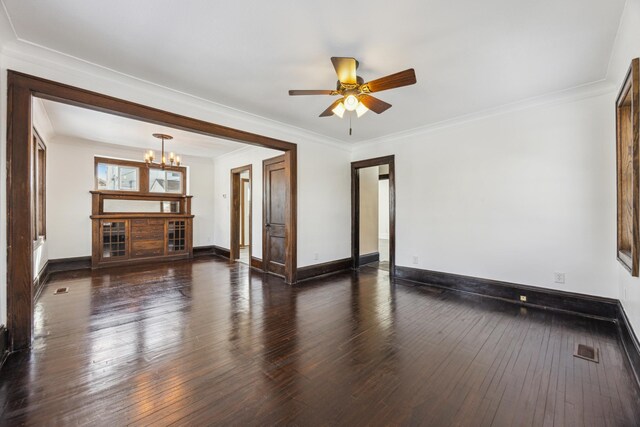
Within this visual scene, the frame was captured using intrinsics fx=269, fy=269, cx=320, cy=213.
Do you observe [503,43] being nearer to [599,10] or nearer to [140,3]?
[599,10]

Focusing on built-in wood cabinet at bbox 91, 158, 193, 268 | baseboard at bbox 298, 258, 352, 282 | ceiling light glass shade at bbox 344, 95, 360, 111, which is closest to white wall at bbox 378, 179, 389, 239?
baseboard at bbox 298, 258, 352, 282

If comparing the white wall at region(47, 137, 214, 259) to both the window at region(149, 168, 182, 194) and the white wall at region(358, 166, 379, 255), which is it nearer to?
the window at region(149, 168, 182, 194)

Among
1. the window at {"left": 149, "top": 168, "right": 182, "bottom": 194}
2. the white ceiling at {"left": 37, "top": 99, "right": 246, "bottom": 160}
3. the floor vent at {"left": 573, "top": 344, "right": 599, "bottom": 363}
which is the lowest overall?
the floor vent at {"left": 573, "top": 344, "right": 599, "bottom": 363}

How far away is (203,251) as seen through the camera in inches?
290

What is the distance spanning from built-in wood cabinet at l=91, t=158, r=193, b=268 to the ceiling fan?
544 cm

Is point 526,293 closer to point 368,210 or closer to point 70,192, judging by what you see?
point 368,210

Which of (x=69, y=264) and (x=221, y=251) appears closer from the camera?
(x=69, y=264)

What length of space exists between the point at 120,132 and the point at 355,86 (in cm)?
476

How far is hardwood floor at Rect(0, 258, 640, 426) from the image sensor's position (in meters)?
1.66

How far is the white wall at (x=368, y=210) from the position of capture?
6.20 m

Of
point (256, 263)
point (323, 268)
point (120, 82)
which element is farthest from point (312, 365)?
point (256, 263)

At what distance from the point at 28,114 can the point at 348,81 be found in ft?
9.54

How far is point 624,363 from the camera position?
2.20 m

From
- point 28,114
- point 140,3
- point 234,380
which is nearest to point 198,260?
point 28,114
